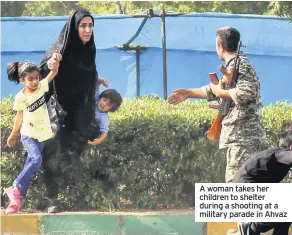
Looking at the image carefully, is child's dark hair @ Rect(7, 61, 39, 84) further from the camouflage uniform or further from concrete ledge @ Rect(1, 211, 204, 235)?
the camouflage uniform

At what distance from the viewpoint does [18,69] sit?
777cm

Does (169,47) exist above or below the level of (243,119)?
above

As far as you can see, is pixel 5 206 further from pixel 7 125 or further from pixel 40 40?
pixel 40 40

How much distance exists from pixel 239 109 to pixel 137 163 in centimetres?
104

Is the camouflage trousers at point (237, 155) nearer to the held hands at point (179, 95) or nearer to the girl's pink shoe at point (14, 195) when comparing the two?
the held hands at point (179, 95)

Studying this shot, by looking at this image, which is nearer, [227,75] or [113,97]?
[227,75]

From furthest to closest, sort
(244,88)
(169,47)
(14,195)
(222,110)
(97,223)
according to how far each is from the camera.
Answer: (169,47) < (14,195) < (97,223) < (222,110) < (244,88)

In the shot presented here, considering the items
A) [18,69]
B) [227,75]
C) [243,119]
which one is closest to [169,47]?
[227,75]

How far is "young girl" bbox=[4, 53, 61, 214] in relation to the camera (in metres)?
7.74

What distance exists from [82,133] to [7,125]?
0.64 metres

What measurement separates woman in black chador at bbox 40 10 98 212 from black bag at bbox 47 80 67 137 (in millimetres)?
32

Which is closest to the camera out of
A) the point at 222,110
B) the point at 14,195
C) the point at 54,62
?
the point at 222,110

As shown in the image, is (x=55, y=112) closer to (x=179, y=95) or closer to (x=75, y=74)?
(x=75, y=74)

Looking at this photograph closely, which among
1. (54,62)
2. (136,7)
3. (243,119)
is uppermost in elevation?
(136,7)
